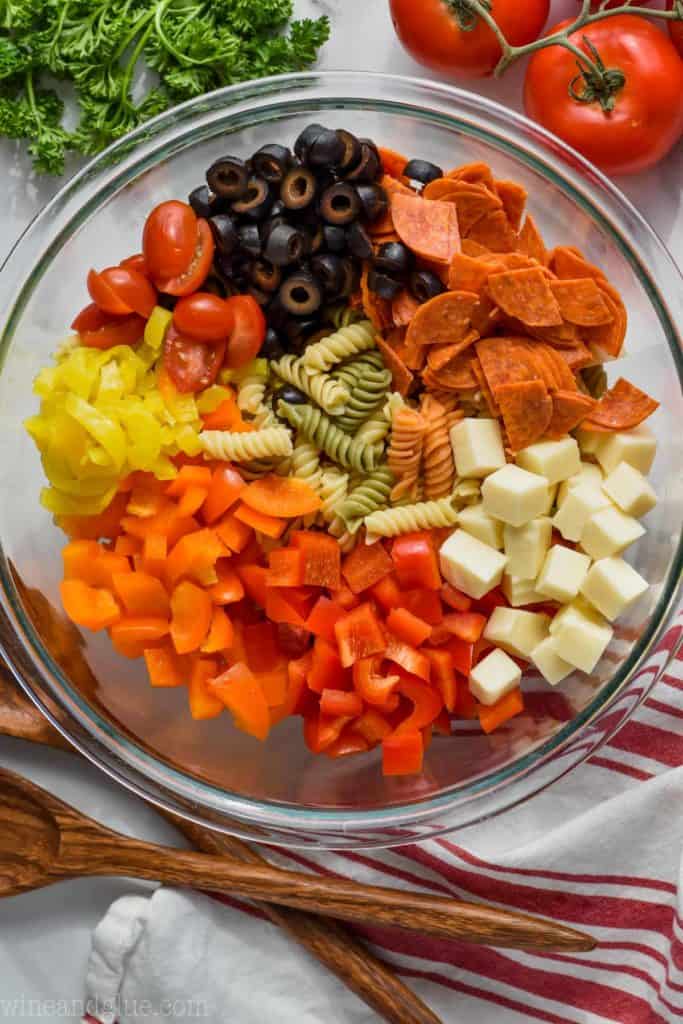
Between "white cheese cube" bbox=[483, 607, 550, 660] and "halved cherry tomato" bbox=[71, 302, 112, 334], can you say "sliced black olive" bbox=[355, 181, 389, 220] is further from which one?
"white cheese cube" bbox=[483, 607, 550, 660]

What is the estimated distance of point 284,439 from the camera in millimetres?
2242

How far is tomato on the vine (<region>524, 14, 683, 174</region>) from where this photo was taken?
2369 millimetres

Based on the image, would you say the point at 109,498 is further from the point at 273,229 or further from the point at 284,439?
the point at 273,229

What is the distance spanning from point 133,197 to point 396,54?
2.44 feet

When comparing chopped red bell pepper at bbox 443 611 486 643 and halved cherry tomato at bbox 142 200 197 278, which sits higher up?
halved cherry tomato at bbox 142 200 197 278

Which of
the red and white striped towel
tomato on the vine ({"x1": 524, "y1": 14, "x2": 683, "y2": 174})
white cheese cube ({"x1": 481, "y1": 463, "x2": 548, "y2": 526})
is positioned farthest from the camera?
the red and white striped towel

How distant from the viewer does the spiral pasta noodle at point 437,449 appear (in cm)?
226

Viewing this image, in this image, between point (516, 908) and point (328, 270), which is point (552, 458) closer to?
point (328, 270)

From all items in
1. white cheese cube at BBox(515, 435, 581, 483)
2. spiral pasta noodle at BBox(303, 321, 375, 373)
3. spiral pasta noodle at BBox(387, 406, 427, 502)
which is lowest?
white cheese cube at BBox(515, 435, 581, 483)

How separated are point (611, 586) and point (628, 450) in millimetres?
297

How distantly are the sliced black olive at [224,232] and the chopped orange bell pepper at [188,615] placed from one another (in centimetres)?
73

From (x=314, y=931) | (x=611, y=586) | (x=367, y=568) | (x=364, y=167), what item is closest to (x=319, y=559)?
(x=367, y=568)

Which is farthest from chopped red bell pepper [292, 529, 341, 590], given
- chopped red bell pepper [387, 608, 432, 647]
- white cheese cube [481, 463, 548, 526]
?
white cheese cube [481, 463, 548, 526]

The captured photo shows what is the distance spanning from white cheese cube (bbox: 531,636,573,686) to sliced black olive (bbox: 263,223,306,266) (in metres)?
0.99
